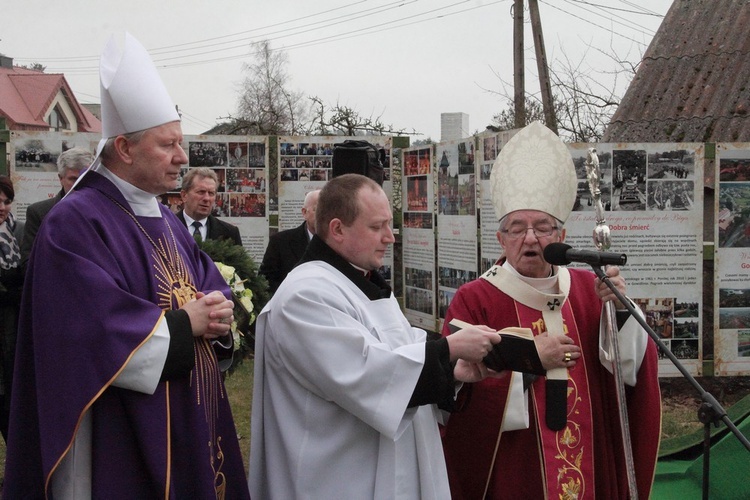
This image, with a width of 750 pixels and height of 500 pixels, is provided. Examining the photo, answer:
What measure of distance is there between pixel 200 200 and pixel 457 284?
8.29 feet

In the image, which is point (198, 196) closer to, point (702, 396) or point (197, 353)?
point (197, 353)

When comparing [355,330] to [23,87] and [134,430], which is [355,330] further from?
[23,87]

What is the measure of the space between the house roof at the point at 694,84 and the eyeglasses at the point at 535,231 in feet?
15.4

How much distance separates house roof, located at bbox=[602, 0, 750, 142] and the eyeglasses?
4.70 metres

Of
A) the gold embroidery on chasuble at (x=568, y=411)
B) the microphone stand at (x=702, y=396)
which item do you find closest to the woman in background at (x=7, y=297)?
the gold embroidery on chasuble at (x=568, y=411)

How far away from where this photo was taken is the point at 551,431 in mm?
3174

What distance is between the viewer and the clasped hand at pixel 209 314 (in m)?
2.57

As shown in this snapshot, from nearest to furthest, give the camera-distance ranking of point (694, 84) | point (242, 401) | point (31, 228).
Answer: point (31, 228) < point (242, 401) < point (694, 84)

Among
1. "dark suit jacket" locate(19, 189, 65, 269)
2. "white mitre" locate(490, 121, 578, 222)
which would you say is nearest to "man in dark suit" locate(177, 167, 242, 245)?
"dark suit jacket" locate(19, 189, 65, 269)

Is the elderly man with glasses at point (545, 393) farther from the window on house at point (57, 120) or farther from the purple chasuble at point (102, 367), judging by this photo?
the window on house at point (57, 120)

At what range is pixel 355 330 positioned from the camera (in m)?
2.56

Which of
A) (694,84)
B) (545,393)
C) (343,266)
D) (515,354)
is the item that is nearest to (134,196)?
(343,266)

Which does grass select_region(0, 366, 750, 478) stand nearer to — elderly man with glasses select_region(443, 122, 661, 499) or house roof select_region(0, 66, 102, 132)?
elderly man with glasses select_region(443, 122, 661, 499)

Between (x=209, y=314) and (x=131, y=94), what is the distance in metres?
0.80
